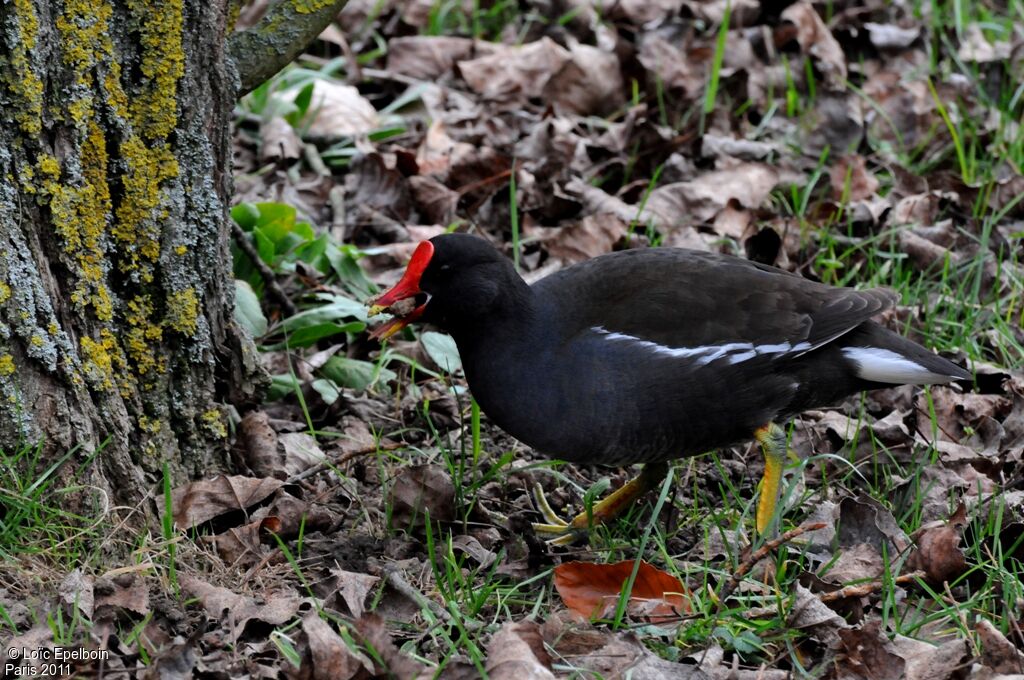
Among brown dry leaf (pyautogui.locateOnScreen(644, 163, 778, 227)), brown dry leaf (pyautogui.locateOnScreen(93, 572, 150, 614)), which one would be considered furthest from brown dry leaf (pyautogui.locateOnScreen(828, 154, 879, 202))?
brown dry leaf (pyautogui.locateOnScreen(93, 572, 150, 614))

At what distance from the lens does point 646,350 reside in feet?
12.7

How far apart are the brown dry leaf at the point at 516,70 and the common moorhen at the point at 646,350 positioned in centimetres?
281

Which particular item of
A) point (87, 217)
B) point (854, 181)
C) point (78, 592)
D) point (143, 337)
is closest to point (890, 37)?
point (854, 181)

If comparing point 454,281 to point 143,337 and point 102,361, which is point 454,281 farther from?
point 102,361

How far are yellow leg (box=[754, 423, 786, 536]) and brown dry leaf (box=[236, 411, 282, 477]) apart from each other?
158 centimetres

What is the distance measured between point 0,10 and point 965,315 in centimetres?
379

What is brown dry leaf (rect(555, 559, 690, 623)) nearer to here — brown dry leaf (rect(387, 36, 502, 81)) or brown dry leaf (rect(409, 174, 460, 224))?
brown dry leaf (rect(409, 174, 460, 224))

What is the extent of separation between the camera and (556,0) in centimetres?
744

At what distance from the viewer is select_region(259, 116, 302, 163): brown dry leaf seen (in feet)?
19.2

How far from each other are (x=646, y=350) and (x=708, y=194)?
2.07 meters

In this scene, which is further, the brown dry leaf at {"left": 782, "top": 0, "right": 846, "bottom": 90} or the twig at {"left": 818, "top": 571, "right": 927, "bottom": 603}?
the brown dry leaf at {"left": 782, "top": 0, "right": 846, "bottom": 90}

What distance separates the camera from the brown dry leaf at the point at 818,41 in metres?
6.79

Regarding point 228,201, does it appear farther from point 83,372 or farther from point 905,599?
point 905,599

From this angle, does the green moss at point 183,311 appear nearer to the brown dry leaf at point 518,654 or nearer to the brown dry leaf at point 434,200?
the brown dry leaf at point 518,654
